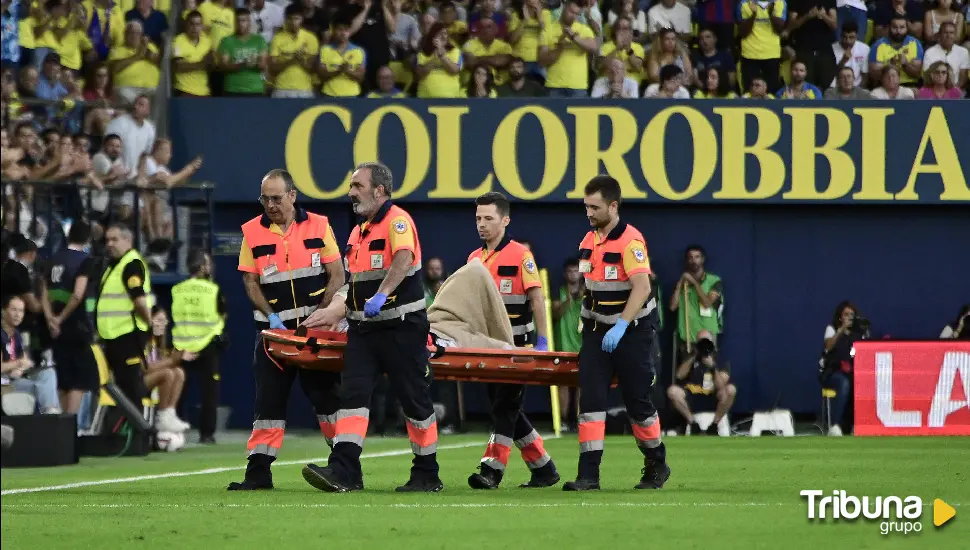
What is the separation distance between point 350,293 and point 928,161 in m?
13.8

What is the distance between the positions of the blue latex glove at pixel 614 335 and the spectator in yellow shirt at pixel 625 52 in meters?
12.5

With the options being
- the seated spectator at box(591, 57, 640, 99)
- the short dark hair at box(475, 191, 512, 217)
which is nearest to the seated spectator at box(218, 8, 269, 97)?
the seated spectator at box(591, 57, 640, 99)

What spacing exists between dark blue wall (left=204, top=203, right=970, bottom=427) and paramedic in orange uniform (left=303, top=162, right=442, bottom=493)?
12176mm

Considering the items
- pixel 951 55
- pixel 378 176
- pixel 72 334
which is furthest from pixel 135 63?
pixel 378 176

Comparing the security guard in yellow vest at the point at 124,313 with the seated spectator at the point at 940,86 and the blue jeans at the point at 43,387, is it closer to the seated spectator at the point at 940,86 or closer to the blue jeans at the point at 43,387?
the blue jeans at the point at 43,387

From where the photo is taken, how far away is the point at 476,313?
40.2 feet

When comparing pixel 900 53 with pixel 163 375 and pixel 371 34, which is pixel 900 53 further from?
pixel 163 375

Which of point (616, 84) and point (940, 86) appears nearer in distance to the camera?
point (616, 84)

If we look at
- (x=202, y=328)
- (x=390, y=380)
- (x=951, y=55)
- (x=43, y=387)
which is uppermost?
(x=951, y=55)

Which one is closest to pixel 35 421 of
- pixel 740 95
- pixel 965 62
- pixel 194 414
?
pixel 194 414

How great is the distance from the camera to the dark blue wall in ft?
76.6

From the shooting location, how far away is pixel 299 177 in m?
22.9

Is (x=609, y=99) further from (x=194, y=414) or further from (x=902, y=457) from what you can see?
(x=902, y=457)

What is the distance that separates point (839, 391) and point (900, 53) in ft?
17.3
